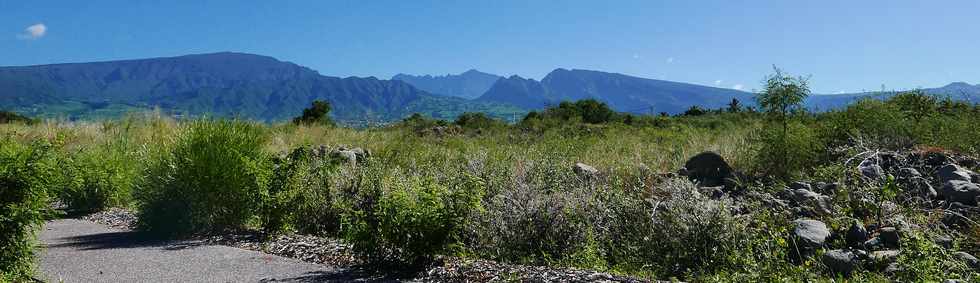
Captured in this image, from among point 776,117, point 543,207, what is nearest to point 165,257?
point 543,207

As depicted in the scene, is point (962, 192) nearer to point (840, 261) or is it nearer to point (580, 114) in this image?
point (840, 261)

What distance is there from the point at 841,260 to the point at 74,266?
6.65 meters

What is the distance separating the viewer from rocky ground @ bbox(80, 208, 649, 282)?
5.09 m

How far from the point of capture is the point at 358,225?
19.0 ft

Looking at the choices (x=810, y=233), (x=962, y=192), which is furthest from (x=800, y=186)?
(x=810, y=233)

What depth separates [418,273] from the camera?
552 cm

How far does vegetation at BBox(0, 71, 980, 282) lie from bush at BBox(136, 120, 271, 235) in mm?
17

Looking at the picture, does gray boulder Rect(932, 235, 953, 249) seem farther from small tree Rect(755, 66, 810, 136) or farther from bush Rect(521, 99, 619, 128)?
bush Rect(521, 99, 619, 128)

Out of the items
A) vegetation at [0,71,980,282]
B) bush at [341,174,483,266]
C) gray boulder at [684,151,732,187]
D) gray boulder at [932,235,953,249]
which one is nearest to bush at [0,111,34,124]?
vegetation at [0,71,980,282]

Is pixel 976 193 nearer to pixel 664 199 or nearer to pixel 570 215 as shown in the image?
pixel 664 199

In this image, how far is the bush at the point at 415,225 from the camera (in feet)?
17.9

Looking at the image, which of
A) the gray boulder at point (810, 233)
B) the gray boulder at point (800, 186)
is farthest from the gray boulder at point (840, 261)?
the gray boulder at point (800, 186)

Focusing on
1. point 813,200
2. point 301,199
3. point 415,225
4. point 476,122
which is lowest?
point 476,122

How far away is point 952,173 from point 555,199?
5076 mm
